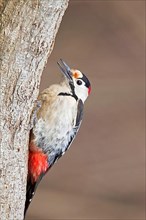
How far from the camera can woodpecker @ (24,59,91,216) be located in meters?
2.73

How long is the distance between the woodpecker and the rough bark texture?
183 mm

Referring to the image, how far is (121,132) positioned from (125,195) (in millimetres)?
408

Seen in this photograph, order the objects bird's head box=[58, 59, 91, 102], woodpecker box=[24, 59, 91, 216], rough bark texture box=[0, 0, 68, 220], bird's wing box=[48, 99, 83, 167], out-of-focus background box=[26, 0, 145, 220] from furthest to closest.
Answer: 1. out-of-focus background box=[26, 0, 145, 220]
2. bird's head box=[58, 59, 91, 102]
3. bird's wing box=[48, 99, 83, 167]
4. woodpecker box=[24, 59, 91, 216]
5. rough bark texture box=[0, 0, 68, 220]

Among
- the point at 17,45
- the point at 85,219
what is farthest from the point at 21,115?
the point at 85,219

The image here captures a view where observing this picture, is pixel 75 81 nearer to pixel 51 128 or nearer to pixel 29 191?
pixel 51 128

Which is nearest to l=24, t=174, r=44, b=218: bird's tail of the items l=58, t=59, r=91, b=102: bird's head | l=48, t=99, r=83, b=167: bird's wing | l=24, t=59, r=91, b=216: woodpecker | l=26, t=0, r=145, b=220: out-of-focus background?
l=24, t=59, r=91, b=216: woodpecker

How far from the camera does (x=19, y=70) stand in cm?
241

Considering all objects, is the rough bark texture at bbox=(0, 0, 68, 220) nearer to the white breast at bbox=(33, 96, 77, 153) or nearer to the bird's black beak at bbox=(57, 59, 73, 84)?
the white breast at bbox=(33, 96, 77, 153)

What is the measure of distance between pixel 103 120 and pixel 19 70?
2710 mm

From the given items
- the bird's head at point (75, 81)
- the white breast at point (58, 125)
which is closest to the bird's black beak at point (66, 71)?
the bird's head at point (75, 81)

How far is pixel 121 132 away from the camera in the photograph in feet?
16.8

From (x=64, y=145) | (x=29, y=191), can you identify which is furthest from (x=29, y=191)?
(x=64, y=145)

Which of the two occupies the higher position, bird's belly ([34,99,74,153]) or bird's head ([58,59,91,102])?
bird's head ([58,59,91,102])

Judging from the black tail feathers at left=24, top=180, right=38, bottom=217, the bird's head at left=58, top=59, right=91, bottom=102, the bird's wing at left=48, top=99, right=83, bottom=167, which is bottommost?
the black tail feathers at left=24, top=180, right=38, bottom=217
